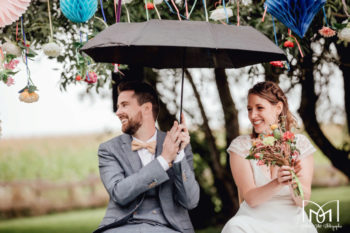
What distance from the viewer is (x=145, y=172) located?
10.2 feet

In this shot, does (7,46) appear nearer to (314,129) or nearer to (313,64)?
(313,64)

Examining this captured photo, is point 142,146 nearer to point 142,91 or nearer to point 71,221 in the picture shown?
point 142,91

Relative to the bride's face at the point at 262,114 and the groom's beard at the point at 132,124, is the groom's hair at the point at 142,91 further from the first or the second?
the bride's face at the point at 262,114

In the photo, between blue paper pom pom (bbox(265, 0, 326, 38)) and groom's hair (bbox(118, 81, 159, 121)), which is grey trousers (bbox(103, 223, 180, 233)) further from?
blue paper pom pom (bbox(265, 0, 326, 38))

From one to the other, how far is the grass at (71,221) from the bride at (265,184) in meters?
6.92

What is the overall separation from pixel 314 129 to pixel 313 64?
1.34 m

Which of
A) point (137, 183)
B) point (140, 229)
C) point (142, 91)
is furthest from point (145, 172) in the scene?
point (142, 91)

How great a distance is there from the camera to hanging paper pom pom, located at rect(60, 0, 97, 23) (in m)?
3.28

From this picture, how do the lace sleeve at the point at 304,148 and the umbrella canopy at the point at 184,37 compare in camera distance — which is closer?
the umbrella canopy at the point at 184,37

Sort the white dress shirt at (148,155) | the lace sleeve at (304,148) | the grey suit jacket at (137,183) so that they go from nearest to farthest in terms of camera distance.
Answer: the grey suit jacket at (137,183) < the white dress shirt at (148,155) < the lace sleeve at (304,148)

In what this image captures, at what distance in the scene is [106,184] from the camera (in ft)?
10.6

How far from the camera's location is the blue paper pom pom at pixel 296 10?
10.6ft

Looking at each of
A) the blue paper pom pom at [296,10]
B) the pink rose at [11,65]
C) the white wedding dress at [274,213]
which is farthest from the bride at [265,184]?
the pink rose at [11,65]

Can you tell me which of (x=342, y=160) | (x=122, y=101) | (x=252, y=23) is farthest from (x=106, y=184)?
(x=342, y=160)
